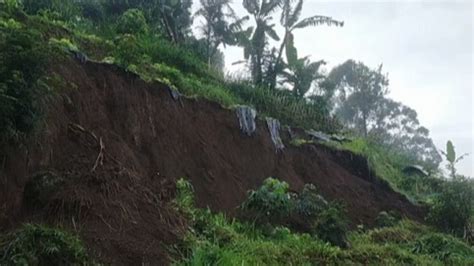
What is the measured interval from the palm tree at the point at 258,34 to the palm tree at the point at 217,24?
122 centimetres

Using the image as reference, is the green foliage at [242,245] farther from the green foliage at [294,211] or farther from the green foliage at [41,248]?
the green foliage at [41,248]

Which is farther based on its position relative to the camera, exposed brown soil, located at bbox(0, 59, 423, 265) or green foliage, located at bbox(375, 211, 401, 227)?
green foliage, located at bbox(375, 211, 401, 227)

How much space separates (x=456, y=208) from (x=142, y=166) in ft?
24.3

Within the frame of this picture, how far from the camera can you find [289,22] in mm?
22625

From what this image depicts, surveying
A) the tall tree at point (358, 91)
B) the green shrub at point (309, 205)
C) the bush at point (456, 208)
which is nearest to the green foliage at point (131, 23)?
the green shrub at point (309, 205)

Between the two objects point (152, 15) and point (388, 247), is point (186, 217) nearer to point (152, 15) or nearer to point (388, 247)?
point (388, 247)

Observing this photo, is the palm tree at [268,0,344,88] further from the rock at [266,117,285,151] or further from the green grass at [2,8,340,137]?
the rock at [266,117,285,151]

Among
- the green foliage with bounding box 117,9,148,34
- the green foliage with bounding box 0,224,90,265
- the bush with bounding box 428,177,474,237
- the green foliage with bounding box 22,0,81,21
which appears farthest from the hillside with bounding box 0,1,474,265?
the green foliage with bounding box 22,0,81,21

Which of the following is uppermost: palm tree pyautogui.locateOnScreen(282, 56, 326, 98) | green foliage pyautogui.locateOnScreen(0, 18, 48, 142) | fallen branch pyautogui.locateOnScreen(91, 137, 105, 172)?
palm tree pyautogui.locateOnScreen(282, 56, 326, 98)

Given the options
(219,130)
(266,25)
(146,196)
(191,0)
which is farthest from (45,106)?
(191,0)

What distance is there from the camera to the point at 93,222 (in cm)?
638

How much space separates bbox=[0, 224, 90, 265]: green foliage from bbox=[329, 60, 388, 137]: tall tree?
30282 mm

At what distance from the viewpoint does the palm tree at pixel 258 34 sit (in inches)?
886

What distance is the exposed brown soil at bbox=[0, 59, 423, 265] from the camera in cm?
629
